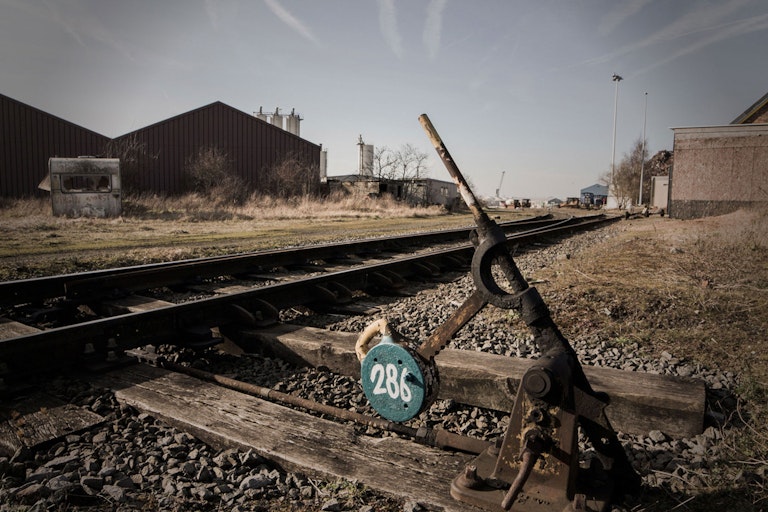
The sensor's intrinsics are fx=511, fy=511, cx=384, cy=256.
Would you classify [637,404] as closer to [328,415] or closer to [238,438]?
[328,415]

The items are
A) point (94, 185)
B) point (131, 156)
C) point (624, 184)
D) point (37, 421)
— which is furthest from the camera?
point (624, 184)

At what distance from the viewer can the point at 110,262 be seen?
24.3 ft

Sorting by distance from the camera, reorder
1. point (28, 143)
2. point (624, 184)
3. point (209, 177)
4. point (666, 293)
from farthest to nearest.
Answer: point (624, 184)
point (209, 177)
point (28, 143)
point (666, 293)

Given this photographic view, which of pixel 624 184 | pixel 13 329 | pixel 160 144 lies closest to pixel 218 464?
pixel 13 329

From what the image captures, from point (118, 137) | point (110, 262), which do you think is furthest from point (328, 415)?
point (118, 137)

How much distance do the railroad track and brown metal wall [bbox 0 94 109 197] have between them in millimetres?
22342

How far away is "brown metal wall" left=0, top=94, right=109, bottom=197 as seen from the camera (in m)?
23.9

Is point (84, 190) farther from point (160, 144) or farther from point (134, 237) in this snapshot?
point (160, 144)

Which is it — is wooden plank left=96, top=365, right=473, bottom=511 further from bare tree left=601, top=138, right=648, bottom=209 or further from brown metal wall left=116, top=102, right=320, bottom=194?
bare tree left=601, top=138, right=648, bottom=209

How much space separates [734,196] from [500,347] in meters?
22.7

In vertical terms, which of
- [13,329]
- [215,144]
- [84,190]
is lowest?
[13,329]

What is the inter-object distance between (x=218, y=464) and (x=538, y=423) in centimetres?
138

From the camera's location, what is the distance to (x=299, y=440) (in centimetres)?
224

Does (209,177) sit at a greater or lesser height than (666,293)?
greater
